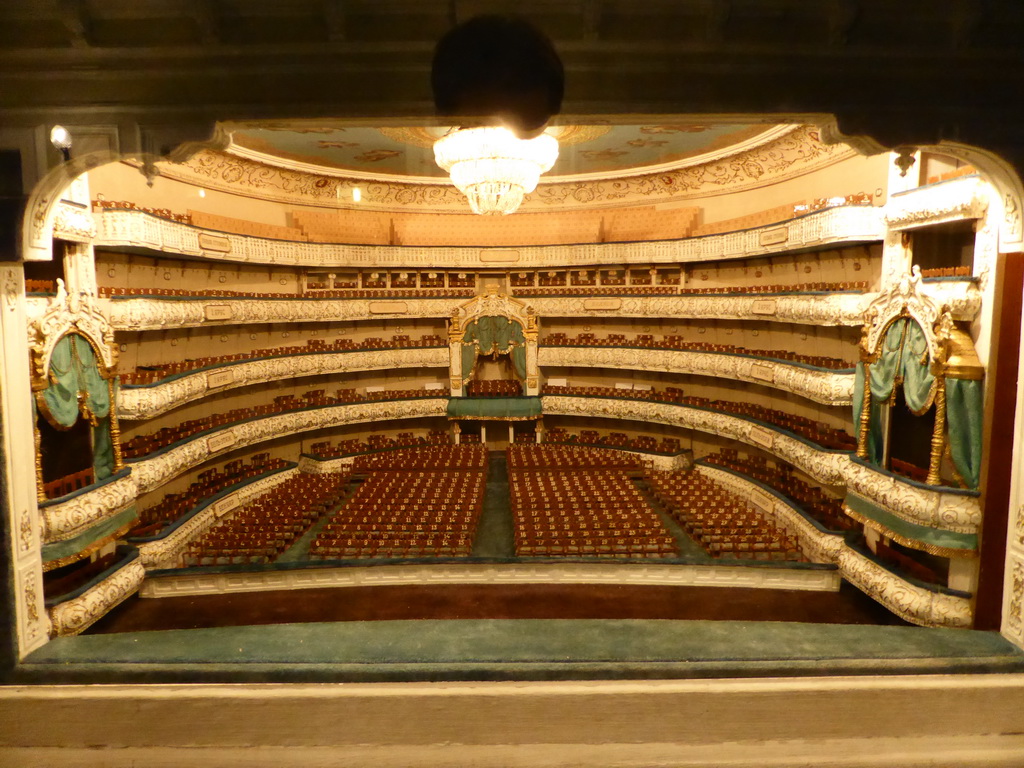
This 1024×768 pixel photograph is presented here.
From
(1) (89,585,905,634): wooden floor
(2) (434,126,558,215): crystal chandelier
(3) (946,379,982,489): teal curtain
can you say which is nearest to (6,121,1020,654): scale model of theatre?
(3) (946,379,982,489): teal curtain

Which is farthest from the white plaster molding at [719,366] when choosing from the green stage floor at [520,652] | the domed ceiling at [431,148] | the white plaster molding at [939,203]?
the green stage floor at [520,652]

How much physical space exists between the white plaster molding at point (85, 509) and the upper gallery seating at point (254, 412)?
2.54 meters

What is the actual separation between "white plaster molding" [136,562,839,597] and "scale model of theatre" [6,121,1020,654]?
60mm

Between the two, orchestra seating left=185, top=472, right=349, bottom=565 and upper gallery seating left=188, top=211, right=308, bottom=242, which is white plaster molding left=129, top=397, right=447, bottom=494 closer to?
orchestra seating left=185, top=472, right=349, bottom=565

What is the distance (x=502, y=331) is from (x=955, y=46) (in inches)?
719

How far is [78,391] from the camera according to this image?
8875 mm

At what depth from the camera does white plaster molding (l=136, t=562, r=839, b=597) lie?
11336mm

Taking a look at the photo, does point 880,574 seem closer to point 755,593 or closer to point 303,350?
point 755,593

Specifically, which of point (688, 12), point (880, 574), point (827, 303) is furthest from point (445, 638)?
point (827, 303)

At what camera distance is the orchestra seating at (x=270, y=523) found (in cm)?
1211

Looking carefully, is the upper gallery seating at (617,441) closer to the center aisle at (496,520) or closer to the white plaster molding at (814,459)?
the white plaster molding at (814,459)

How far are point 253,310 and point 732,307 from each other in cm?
1300

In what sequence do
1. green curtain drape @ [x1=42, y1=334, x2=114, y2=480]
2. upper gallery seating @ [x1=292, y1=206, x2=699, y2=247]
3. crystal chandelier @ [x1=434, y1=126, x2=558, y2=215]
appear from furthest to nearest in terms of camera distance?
upper gallery seating @ [x1=292, y1=206, x2=699, y2=247], crystal chandelier @ [x1=434, y1=126, x2=558, y2=215], green curtain drape @ [x1=42, y1=334, x2=114, y2=480]

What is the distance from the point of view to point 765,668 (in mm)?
3471
